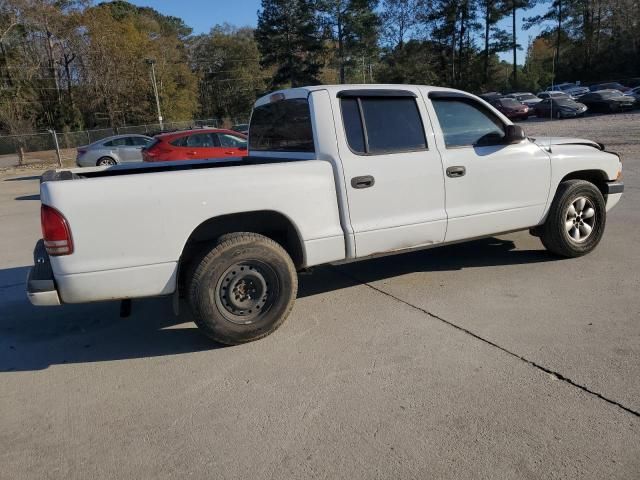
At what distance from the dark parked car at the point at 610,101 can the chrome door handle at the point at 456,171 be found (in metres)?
33.5

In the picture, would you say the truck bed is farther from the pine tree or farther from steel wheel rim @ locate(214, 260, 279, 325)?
the pine tree

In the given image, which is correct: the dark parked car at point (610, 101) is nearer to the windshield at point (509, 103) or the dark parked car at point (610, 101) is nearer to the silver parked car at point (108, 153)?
the windshield at point (509, 103)

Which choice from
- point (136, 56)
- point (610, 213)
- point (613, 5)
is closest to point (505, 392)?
point (610, 213)

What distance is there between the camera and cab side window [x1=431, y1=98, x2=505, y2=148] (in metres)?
4.73

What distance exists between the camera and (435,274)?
211 inches

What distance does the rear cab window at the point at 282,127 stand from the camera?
4.42m

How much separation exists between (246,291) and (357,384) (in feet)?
3.78

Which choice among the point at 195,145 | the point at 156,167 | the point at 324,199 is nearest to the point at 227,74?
the point at 195,145

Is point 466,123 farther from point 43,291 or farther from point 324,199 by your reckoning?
point 43,291

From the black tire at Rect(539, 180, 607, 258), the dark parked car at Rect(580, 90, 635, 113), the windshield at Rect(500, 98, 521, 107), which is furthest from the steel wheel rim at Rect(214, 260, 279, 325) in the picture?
the windshield at Rect(500, 98, 521, 107)

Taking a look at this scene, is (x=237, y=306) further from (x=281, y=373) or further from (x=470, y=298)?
(x=470, y=298)

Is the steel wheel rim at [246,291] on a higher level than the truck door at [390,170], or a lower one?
lower

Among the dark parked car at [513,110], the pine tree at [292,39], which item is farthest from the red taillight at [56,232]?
the pine tree at [292,39]

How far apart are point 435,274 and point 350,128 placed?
191cm
